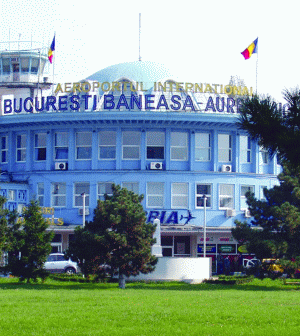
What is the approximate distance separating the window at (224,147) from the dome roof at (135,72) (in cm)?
717

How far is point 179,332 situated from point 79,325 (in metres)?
2.76

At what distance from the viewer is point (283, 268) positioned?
4325cm

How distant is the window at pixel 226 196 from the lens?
6101 cm

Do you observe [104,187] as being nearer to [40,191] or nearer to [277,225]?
[40,191]

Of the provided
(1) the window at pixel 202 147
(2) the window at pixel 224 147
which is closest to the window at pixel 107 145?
(1) the window at pixel 202 147

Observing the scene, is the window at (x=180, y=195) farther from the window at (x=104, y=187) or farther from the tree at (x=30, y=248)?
the tree at (x=30, y=248)

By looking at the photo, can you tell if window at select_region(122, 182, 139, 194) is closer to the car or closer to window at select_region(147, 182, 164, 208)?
window at select_region(147, 182, 164, 208)

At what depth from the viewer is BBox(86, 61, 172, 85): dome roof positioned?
214 ft

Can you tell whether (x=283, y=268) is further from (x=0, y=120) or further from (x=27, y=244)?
(x=0, y=120)

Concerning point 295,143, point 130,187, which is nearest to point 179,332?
point 295,143

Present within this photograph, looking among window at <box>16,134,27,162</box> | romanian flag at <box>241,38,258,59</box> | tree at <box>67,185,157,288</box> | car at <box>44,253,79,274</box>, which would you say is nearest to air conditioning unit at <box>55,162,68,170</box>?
window at <box>16,134,27,162</box>

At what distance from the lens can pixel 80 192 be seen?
198 ft

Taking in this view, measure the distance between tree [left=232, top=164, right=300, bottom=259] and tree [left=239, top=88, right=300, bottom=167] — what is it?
95.4 feet

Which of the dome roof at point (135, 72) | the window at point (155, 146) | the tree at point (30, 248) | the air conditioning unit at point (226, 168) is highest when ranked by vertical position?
the dome roof at point (135, 72)
